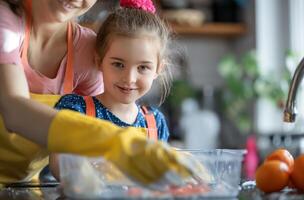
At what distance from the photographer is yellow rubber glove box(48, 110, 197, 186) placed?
800mm

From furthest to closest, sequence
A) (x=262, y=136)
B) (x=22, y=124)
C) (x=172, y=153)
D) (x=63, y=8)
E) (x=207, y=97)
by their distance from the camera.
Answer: (x=207, y=97) → (x=262, y=136) → (x=63, y=8) → (x=22, y=124) → (x=172, y=153)

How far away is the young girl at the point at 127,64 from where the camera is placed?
1179 mm

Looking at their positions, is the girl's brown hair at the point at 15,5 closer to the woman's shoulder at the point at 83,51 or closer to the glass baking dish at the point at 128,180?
the woman's shoulder at the point at 83,51

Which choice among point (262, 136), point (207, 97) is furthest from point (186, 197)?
point (207, 97)

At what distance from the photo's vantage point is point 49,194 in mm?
1038

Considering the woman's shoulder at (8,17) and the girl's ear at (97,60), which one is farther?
the girl's ear at (97,60)

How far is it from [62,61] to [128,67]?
0.15m

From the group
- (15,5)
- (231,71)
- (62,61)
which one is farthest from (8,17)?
(231,71)

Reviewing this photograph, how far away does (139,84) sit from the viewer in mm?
1192

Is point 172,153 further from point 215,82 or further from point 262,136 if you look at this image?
point 215,82

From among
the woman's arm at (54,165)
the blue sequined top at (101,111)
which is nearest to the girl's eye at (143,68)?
the blue sequined top at (101,111)

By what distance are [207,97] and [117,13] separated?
86.7 inches

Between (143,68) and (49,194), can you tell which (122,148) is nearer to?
(49,194)

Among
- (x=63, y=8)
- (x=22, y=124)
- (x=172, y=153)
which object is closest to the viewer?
(x=172, y=153)
